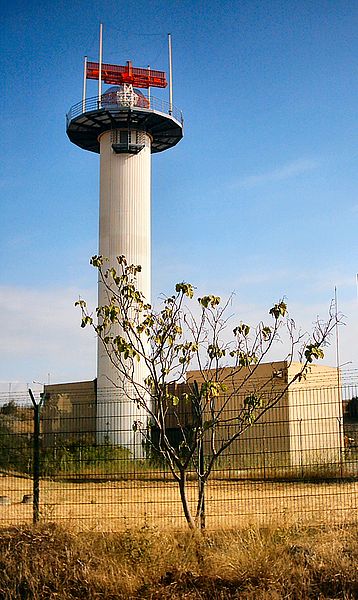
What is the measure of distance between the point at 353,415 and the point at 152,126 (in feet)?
62.5

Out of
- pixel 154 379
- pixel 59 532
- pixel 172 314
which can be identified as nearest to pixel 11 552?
pixel 59 532

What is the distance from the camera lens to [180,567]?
11.2 m

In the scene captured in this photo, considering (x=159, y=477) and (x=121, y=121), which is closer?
(x=159, y=477)

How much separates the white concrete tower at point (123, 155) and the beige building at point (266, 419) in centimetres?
299

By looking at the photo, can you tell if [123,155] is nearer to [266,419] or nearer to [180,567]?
[266,419]

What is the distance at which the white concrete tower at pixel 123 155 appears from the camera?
107ft

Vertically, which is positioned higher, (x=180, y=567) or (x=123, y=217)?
(x=123, y=217)

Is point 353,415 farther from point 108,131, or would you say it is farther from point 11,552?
point 108,131

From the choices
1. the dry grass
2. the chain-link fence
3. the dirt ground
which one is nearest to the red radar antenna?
the chain-link fence

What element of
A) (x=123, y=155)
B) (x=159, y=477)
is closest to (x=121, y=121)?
(x=123, y=155)

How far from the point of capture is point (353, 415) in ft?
65.6

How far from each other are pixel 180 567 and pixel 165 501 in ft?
28.1

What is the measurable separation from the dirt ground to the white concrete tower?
10315 millimetres

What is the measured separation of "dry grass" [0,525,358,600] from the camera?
417 inches
